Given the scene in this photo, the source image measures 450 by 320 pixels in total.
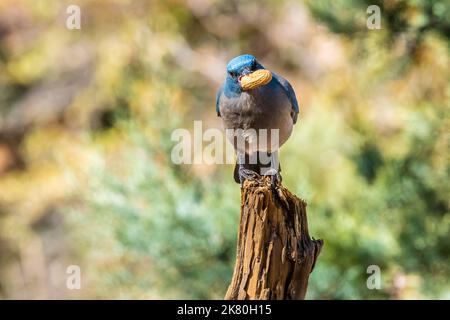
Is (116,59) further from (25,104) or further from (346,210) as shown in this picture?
(346,210)

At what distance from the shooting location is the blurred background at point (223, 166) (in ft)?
13.6

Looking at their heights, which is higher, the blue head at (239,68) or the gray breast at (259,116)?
the blue head at (239,68)

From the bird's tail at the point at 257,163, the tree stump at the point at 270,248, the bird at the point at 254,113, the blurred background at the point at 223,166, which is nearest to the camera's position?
the tree stump at the point at 270,248

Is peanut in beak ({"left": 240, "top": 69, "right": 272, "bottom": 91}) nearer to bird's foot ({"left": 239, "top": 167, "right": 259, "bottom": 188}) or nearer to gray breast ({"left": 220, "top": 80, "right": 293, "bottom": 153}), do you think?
gray breast ({"left": 220, "top": 80, "right": 293, "bottom": 153})

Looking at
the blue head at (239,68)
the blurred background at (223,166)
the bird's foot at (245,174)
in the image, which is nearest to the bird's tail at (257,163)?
the bird's foot at (245,174)

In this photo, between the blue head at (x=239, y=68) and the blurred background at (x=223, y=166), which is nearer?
the blue head at (x=239, y=68)

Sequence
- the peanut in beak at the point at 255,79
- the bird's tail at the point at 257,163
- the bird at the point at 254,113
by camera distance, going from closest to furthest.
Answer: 1. the peanut in beak at the point at 255,79
2. the bird at the point at 254,113
3. the bird's tail at the point at 257,163

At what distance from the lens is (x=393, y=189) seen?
14.4 feet

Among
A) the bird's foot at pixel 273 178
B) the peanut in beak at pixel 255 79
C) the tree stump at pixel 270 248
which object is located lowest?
the tree stump at pixel 270 248

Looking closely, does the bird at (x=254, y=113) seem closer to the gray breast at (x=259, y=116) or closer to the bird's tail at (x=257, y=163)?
the gray breast at (x=259, y=116)

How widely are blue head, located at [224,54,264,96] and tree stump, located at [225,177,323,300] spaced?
51 cm

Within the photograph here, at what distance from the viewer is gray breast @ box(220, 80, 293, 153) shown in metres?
2.72

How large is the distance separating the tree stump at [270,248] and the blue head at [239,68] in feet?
1.68
